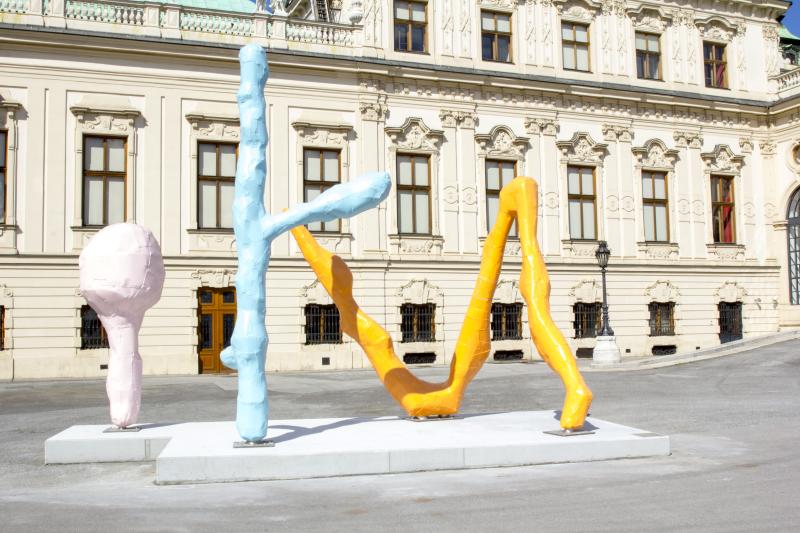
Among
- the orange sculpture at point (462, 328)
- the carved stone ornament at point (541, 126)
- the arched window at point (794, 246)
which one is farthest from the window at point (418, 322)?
the arched window at point (794, 246)

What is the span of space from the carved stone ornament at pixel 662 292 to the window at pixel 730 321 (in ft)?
7.72

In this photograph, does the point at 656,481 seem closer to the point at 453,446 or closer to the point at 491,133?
the point at 453,446

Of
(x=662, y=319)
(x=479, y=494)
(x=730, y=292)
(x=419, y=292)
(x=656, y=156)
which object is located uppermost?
(x=656, y=156)

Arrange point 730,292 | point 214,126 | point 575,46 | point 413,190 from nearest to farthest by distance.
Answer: point 214,126, point 413,190, point 575,46, point 730,292

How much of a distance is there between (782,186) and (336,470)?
88.2 ft

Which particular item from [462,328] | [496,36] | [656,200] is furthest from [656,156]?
[462,328]

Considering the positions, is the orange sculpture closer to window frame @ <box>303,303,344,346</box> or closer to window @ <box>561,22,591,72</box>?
window frame @ <box>303,303,344,346</box>

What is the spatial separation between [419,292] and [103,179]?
9.55 metres

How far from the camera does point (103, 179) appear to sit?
2153cm

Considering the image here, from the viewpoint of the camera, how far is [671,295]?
1084 inches

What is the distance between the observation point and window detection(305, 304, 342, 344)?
75.5 feet

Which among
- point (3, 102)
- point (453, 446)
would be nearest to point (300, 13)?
point (3, 102)

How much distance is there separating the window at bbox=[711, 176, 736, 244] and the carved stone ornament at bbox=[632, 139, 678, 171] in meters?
2.16

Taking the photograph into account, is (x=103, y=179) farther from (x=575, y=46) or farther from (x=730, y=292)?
(x=730, y=292)
